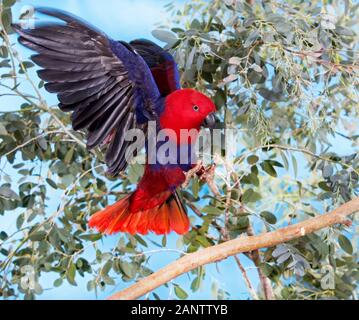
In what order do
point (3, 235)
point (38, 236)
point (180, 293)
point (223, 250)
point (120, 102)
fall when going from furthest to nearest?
point (3, 235), point (38, 236), point (180, 293), point (120, 102), point (223, 250)

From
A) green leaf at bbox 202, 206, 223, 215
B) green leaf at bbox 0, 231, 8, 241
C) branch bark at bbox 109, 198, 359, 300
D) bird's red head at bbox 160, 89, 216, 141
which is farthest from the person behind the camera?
green leaf at bbox 0, 231, 8, 241

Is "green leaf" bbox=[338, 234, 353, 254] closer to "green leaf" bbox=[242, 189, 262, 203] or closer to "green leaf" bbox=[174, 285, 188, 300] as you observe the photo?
"green leaf" bbox=[242, 189, 262, 203]

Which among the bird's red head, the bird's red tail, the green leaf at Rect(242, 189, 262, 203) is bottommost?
the bird's red tail

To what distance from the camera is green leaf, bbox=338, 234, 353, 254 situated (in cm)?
142

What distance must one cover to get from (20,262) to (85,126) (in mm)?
534

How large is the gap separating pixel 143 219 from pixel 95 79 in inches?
15.8

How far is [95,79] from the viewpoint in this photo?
4.06 ft

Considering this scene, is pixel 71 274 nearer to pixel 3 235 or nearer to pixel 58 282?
pixel 58 282

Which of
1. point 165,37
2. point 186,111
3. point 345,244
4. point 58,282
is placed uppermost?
point 165,37

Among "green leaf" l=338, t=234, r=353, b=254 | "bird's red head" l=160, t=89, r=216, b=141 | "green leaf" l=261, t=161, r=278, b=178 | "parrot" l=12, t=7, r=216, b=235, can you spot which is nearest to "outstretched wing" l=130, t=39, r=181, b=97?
"parrot" l=12, t=7, r=216, b=235

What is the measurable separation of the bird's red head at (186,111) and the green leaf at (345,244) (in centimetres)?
42

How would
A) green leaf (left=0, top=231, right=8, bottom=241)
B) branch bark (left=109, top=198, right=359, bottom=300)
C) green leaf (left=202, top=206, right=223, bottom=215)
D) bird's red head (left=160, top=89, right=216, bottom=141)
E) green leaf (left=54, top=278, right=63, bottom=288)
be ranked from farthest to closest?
green leaf (left=0, top=231, right=8, bottom=241) < green leaf (left=54, top=278, right=63, bottom=288) < green leaf (left=202, top=206, right=223, bottom=215) < bird's red head (left=160, top=89, right=216, bottom=141) < branch bark (left=109, top=198, right=359, bottom=300)

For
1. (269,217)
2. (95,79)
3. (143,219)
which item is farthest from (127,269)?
(95,79)

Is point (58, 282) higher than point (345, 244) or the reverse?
the reverse
